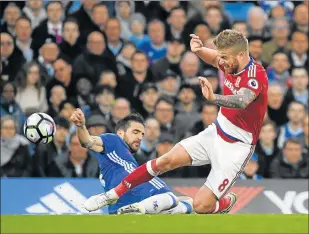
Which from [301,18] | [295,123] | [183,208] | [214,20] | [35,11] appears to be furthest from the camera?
[301,18]

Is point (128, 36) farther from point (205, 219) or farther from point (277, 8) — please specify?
point (205, 219)

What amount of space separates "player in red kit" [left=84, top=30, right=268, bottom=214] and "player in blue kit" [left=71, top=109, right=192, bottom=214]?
0.38m

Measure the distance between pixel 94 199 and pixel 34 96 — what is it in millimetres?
4435

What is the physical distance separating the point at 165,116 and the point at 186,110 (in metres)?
0.39

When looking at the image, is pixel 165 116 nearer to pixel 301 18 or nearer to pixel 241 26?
pixel 241 26

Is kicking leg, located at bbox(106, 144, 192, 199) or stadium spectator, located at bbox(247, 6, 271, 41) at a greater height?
stadium spectator, located at bbox(247, 6, 271, 41)

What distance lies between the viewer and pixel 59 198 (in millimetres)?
13594

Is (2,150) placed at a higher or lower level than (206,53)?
lower

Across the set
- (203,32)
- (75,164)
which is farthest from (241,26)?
(75,164)

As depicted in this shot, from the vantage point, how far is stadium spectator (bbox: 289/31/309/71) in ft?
50.1

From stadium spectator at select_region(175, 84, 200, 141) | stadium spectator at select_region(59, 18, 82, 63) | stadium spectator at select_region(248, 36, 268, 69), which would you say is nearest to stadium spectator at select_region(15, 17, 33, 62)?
stadium spectator at select_region(59, 18, 82, 63)

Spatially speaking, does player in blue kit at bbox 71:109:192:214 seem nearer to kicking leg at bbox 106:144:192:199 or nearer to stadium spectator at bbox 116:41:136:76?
kicking leg at bbox 106:144:192:199

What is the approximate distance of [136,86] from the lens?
1475 centimetres

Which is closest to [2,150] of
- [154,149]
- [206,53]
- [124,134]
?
[154,149]
